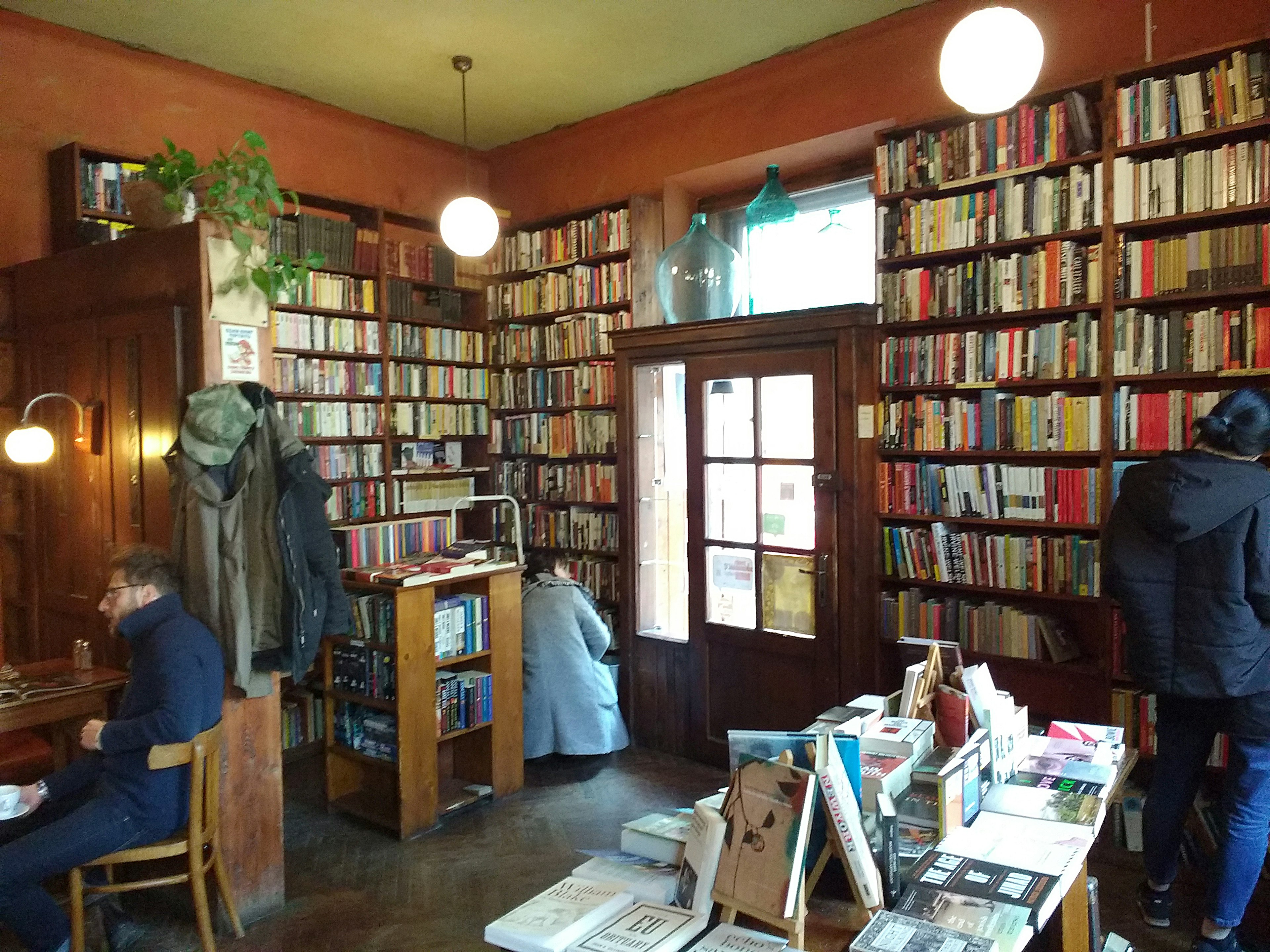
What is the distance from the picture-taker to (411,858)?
3.77 metres

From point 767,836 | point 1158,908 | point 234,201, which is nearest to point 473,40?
point 234,201

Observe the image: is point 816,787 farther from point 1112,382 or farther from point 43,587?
point 43,587

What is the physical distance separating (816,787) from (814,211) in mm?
4052

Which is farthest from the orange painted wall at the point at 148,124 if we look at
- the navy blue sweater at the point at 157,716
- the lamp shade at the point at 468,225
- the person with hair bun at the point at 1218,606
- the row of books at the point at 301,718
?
the person with hair bun at the point at 1218,606

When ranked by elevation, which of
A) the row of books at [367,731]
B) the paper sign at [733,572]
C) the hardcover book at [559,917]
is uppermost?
the paper sign at [733,572]

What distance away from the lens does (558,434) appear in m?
5.75

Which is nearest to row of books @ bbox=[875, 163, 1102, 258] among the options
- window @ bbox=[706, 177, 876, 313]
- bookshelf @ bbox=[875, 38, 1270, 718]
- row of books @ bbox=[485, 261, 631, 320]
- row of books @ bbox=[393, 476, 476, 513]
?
bookshelf @ bbox=[875, 38, 1270, 718]

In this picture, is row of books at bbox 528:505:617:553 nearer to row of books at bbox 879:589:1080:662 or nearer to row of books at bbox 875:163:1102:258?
row of books at bbox 879:589:1080:662

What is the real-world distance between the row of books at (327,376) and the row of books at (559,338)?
0.90 metres

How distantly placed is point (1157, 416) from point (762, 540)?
183cm

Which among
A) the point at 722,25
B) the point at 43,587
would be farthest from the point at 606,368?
the point at 43,587

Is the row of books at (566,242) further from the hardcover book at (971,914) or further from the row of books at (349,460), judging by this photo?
the hardcover book at (971,914)

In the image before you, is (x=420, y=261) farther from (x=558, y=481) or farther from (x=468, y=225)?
(x=558, y=481)

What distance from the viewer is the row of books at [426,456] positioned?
5758 mm
